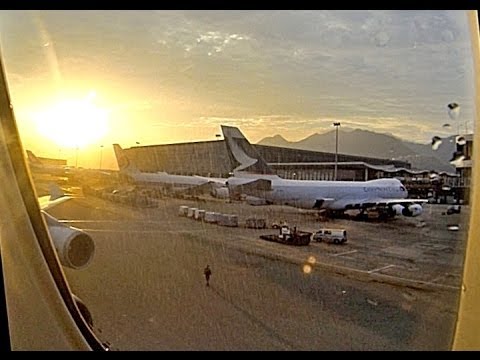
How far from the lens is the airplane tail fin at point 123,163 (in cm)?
167

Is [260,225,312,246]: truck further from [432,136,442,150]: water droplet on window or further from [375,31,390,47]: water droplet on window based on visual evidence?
[375,31,390,47]: water droplet on window

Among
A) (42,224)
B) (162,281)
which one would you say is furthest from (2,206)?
(162,281)

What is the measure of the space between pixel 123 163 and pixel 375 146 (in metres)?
0.64

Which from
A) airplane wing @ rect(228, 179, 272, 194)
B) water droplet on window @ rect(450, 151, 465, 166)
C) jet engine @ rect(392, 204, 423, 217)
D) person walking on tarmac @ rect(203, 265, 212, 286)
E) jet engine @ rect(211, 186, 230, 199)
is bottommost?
person walking on tarmac @ rect(203, 265, 212, 286)

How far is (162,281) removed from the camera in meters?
1.68

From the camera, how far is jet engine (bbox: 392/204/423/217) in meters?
1.65

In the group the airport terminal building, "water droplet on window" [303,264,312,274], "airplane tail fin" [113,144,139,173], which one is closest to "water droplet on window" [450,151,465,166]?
the airport terminal building

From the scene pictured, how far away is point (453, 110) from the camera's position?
1684mm

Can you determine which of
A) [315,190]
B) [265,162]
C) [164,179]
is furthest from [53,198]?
[315,190]

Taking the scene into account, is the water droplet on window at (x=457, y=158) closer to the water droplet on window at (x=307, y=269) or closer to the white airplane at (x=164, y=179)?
the water droplet on window at (x=307, y=269)

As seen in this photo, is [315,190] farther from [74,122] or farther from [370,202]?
[74,122]

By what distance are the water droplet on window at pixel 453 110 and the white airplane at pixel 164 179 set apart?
0.60 metres

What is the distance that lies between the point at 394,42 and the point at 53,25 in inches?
34.0

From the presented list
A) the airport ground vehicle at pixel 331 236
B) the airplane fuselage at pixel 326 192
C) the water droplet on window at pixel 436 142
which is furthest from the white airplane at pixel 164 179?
the water droplet on window at pixel 436 142
